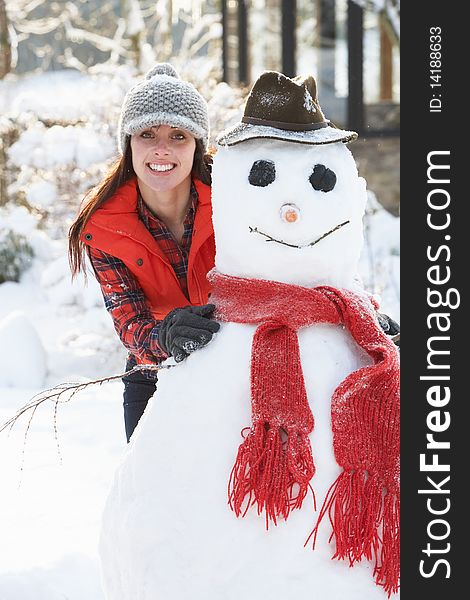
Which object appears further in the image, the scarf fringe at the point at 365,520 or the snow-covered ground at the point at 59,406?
the snow-covered ground at the point at 59,406

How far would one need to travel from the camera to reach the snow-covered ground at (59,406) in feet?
11.0

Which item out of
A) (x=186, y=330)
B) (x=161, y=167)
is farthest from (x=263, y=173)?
(x=161, y=167)

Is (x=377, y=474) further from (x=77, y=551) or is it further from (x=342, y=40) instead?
(x=342, y=40)

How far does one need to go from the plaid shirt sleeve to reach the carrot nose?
0.55 meters

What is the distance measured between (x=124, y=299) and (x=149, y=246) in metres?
0.16

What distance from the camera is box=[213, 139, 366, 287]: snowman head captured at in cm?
214

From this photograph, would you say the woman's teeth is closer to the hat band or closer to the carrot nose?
the hat band

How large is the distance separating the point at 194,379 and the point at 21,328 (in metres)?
3.79

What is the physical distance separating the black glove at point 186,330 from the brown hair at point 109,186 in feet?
1.84

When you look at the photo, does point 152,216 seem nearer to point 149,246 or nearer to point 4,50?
point 149,246

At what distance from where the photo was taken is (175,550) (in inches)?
82.2

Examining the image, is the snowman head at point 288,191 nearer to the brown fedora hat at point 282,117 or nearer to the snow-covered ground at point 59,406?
the brown fedora hat at point 282,117

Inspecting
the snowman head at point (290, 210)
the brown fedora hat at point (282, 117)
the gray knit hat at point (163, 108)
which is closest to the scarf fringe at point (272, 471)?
the snowman head at point (290, 210)

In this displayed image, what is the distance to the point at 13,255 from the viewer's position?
7.96m
